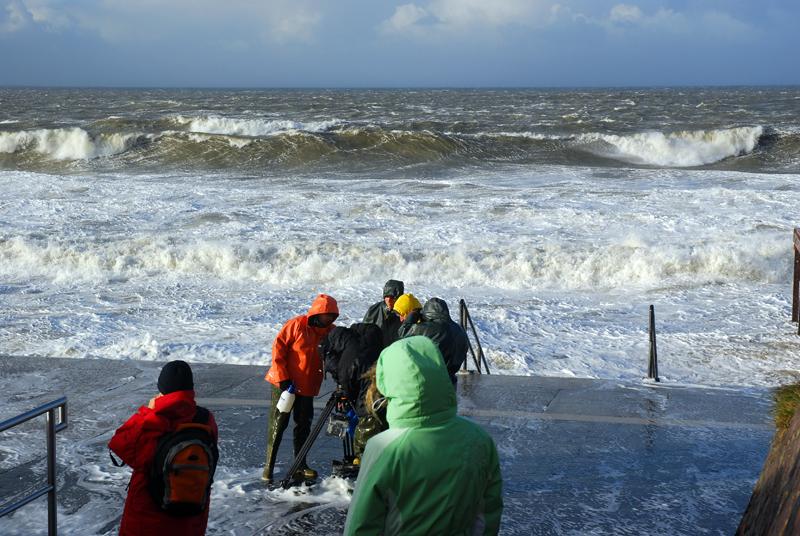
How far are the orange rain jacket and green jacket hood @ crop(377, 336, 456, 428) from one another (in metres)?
3.45

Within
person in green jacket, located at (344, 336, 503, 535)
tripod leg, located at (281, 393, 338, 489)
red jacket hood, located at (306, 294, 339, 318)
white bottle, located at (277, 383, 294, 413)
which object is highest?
person in green jacket, located at (344, 336, 503, 535)

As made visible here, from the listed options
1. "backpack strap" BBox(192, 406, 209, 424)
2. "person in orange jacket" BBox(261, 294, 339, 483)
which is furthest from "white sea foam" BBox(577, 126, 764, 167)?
"backpack strap" BBox(192, 406, 209, 424)

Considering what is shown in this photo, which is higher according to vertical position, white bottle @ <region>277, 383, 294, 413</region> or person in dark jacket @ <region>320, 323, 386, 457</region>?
person in dark jacket @ <region>320, 323, 386, 457</region>

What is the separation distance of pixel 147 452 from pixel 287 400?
2.52 metres

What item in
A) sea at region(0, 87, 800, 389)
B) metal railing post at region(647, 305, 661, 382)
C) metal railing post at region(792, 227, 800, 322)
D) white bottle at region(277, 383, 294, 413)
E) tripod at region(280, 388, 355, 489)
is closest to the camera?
tripod at region(280, 388, 355, 489)

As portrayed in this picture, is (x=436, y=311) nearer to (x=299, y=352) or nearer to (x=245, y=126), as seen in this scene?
(x=299, y=352)

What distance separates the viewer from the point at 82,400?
8.71 metres

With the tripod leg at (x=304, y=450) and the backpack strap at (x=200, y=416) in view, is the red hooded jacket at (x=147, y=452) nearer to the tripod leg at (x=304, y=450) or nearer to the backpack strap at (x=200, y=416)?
the backpack strap at (x=200, y=416)

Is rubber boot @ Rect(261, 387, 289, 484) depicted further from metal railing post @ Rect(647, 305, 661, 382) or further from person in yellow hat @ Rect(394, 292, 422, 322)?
metal railing post @ Rect(647, 305, 661, 382)

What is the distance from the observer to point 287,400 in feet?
20.9

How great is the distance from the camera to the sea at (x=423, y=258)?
11.9 meters

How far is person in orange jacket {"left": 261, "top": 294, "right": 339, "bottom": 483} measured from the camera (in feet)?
20.7

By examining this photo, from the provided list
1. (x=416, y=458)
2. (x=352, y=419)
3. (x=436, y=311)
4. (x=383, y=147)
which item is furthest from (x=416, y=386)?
(x=383, y=147)

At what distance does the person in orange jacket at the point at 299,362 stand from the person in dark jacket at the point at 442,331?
0.57m
